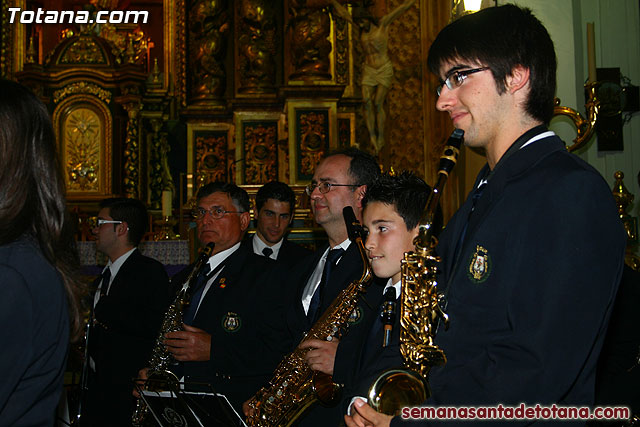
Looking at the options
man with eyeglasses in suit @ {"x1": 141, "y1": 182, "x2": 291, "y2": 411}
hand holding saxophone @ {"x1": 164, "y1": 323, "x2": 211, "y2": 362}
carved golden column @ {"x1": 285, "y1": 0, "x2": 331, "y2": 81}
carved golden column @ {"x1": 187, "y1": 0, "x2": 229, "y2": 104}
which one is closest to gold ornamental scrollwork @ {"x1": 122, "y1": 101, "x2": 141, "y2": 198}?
carved golden column @ {"x1": 187, "y1": 0, "x2": 229, "y2": 104}

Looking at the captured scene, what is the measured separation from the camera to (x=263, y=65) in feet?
38.4

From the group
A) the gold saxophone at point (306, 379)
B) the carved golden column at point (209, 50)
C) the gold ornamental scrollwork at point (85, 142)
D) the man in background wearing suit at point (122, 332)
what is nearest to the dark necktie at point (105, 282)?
the man in background wearing suit at point (122, 332)

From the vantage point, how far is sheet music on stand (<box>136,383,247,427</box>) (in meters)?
3.23

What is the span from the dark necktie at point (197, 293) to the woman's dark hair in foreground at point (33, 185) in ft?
9.23

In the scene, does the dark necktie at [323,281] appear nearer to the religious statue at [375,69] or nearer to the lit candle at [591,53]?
the lit candle at [591,53]

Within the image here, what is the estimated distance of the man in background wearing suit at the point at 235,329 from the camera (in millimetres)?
4340

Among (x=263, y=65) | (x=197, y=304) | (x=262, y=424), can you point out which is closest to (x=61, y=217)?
(x=262, y=424)

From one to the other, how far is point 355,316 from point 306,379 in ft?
1.60

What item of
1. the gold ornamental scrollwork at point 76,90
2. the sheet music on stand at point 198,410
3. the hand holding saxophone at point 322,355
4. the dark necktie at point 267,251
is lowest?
the sheet music on stand at point 198,410

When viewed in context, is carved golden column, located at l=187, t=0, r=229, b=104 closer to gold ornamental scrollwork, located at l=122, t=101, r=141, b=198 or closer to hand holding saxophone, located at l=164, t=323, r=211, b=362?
gold ornamental scrollwork, located at l=122, t=101, r=141, b=198

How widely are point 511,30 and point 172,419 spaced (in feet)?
8.22

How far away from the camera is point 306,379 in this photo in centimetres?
378

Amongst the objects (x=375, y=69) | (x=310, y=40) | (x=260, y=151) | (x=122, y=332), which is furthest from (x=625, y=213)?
(x=375, y=69)

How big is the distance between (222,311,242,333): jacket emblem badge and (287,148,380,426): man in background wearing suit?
1.36 feet
